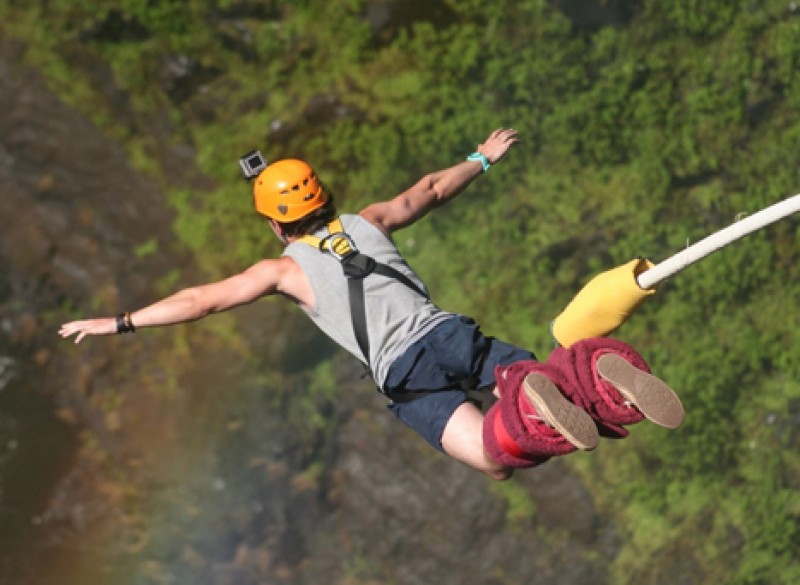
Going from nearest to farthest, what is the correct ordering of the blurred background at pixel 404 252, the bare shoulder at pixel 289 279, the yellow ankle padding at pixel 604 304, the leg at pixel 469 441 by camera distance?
the yellow ankle padding at pixel 604 304
the leg at pixel 469 441
the bare shoulder at pixel 289 279
the blurred background at pixel 404 252

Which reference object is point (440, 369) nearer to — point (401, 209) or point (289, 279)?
point (289, 279)

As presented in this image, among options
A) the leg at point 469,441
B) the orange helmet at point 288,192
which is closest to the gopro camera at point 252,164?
the orange helmet at point 288,192

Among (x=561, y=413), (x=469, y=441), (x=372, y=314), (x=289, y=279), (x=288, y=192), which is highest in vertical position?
(x=288, y=192)

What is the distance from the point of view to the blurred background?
10883 mm

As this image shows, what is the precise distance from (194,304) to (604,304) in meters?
2.00

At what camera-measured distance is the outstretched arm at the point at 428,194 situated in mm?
6586

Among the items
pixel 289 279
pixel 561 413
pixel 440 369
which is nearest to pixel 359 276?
pixel 289 279

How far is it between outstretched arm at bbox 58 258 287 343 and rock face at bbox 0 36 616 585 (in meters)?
5.48

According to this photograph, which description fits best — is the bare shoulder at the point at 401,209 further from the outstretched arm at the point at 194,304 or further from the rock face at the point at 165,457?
the rock face at the point at 165,457

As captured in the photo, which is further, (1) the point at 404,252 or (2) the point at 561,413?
(1) the point at 404,252

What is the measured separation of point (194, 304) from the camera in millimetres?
6000

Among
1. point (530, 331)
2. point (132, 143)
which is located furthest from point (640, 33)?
point (132, 143)

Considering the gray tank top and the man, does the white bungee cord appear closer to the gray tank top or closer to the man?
the man

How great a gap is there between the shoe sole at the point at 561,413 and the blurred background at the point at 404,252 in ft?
19.7
